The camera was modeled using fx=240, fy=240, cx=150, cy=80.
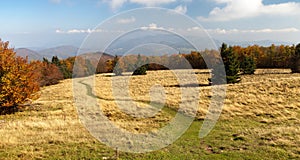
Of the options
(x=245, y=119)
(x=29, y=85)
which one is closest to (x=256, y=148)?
(x=245, y=119)

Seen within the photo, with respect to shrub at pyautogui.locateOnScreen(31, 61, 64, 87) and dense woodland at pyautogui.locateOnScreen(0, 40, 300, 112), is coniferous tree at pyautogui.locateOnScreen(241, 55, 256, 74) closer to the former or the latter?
dense woodland at pyautogui.locateOnScreen(0, 40, 300, 112)

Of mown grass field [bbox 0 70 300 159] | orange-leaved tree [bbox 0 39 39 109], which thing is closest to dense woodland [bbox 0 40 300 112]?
orange-leaved tree [bbox 0 39 39 109]

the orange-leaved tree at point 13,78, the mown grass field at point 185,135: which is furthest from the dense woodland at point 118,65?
the mown grass field at point 185,135

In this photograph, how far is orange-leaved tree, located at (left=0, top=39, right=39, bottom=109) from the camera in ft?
93.1

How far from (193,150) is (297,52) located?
73.6 metres

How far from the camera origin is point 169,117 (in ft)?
85.1

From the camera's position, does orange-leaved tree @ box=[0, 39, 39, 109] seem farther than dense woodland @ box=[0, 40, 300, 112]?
No

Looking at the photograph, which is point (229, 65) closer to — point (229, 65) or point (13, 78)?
point (229, 65)

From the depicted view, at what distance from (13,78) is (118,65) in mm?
52259

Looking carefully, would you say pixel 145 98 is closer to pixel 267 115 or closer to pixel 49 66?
pixel 267 115

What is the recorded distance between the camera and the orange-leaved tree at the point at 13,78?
93.1 feet

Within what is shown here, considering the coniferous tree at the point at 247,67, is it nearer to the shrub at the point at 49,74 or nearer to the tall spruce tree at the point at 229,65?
the tall spruce tree at the point at 229,65

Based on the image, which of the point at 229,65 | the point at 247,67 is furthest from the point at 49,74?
the point at 247,67

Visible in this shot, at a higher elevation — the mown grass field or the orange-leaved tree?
the orange-leaved tree
